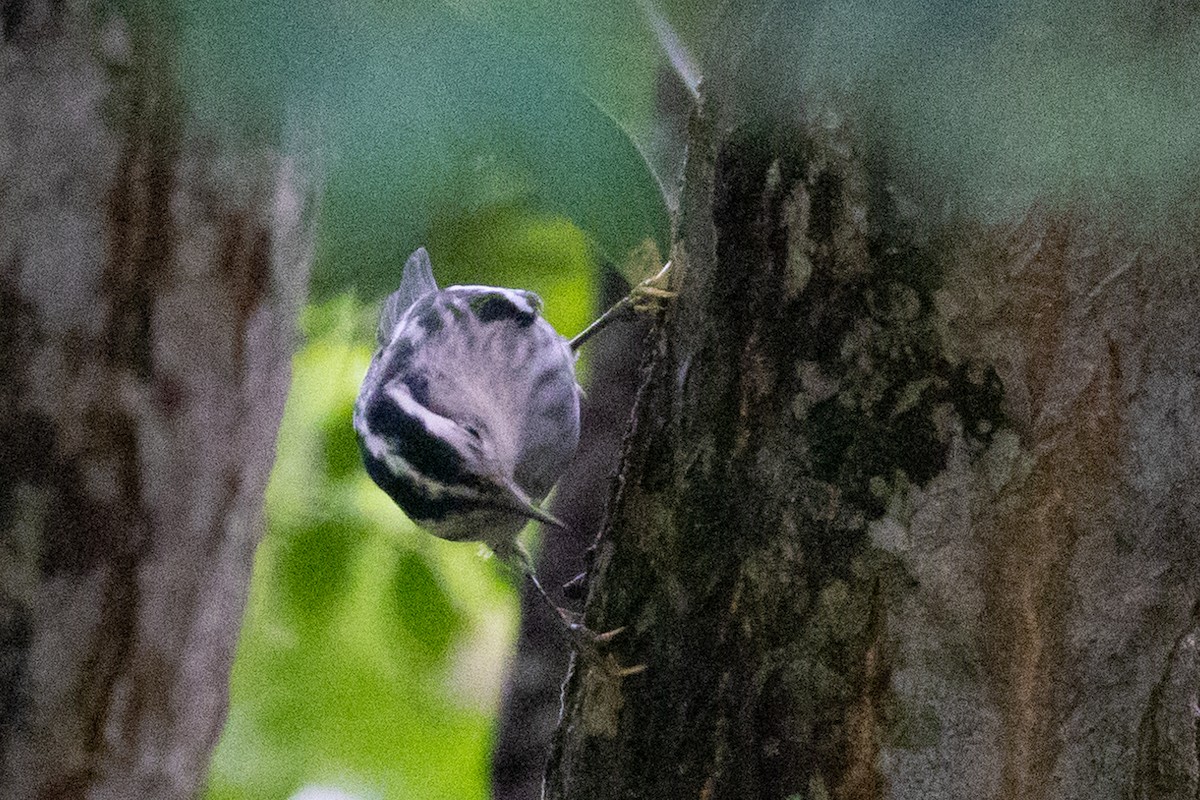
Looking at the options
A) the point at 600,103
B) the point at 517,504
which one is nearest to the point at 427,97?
the point at 600,103

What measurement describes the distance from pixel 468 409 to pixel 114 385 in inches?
29.3

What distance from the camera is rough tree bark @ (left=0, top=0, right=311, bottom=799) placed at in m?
0.77

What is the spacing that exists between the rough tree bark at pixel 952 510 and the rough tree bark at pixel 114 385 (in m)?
0.42

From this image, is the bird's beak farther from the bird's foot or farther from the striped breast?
the bird's foot

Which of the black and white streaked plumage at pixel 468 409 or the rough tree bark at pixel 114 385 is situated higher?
the black and white streaked plumage at pixel 468 409

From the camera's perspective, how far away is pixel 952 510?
95 centimetres

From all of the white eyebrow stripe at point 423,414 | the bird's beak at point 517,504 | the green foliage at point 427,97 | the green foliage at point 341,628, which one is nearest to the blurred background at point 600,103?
the green foliage at point 427,97

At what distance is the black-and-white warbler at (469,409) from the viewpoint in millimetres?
1460

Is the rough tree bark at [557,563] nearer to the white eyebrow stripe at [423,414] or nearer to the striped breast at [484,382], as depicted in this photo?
the striped breast at [484,382]

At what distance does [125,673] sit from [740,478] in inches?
20.4

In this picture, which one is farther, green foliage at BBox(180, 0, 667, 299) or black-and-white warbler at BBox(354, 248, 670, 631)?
black-and-white warbler at BBox(354, 248, 670, 631)

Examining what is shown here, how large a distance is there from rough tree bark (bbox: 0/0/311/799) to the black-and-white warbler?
52 centimetres

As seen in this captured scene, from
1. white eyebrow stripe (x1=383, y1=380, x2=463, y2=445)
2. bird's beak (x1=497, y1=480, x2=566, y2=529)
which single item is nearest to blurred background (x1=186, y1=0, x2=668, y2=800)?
white eyebrow stripe (x1=383, y1=380, x2=463, y2=445)

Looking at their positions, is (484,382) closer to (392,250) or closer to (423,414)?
(423,414)
